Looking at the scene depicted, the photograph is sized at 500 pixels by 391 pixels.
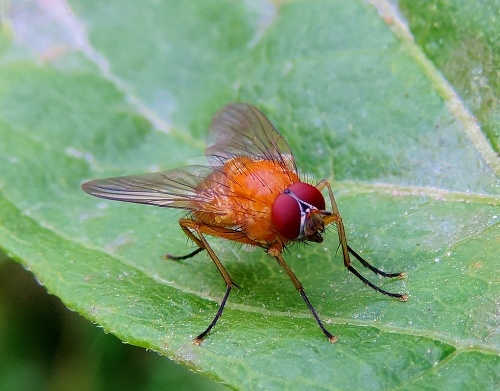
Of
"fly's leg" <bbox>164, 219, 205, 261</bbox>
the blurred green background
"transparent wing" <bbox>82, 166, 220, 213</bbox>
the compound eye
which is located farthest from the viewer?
the blurred green background

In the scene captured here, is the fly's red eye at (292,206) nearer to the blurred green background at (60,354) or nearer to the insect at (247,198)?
the insect at (247,198)

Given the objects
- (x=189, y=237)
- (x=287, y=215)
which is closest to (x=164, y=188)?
(x=189, y=237)

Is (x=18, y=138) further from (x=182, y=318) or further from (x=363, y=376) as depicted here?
(x=363, y=376)

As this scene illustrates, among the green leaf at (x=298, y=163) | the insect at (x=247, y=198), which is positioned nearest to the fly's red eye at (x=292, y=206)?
the insect at (x=247, y=198)

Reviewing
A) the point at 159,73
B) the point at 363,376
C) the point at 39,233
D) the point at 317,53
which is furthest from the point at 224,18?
the point at 363,376

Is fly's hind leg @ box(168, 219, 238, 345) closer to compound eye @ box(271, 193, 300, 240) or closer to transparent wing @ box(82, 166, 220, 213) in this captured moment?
transparent wing @ box(82, 166, 220, 213)

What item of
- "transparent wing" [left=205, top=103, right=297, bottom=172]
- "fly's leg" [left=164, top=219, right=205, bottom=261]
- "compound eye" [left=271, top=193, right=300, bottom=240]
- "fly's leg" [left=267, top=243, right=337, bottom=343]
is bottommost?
"fly's leg" [left=267, top=243, right=337, bottom=343]

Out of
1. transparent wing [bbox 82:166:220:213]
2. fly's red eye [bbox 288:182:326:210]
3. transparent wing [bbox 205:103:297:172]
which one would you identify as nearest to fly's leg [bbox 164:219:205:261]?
transparent wing [bbox 82:166:220:213]
